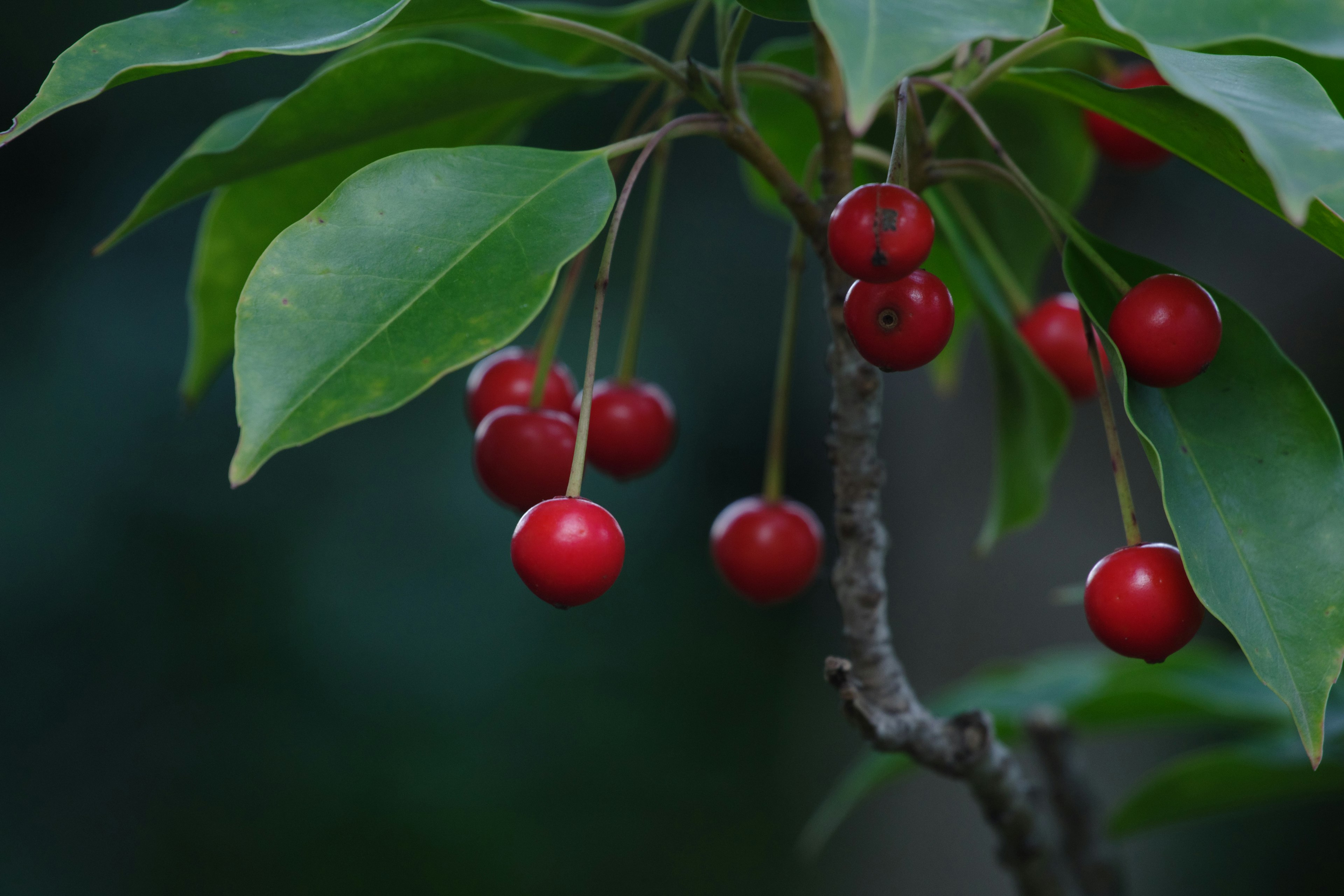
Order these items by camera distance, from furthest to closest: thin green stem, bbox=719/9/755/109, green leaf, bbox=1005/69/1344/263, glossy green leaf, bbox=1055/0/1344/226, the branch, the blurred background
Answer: the blurred background
the branch
thin green stem, bbox=719/9/755/109
green leaf, bbox=1005/69/1344/263
glossy green leaf, bbox=1055/0/1344/226

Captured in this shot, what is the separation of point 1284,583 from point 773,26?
105 inches

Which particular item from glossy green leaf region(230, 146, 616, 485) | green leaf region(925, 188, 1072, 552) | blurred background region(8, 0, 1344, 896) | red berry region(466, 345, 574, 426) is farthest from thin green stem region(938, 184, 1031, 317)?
blurred background region(8, 0, 1344, 896)

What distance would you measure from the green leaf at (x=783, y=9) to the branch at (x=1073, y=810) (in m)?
0.84

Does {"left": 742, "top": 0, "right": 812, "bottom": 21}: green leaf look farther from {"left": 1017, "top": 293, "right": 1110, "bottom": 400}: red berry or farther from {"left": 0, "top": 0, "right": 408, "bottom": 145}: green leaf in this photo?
{"left": 1017, "top": 293, "right": 1110, "bottom": 400}: red berry

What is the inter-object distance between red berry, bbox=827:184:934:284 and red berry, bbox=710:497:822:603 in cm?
42

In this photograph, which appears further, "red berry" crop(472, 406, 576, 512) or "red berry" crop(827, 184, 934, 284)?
"red berry" crop(472, 406, 576, 512)

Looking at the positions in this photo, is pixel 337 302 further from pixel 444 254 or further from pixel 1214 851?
pixel 1214 851

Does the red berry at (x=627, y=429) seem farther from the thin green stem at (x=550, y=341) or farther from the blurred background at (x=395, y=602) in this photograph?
the blurred background at (x=395, y=602)

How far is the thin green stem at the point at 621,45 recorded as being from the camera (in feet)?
2.49

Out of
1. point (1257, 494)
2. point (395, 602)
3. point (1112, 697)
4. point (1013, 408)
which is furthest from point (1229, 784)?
point (395, 602)

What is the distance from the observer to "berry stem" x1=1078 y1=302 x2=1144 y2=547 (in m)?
0.64

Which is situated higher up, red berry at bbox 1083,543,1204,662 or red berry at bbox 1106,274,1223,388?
red berry at bbox 1106,274,1223,388

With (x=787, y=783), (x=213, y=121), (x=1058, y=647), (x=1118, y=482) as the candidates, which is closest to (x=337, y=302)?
(x=1118, y=482)

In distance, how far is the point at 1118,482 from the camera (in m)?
0.64
